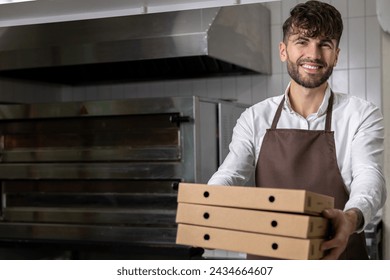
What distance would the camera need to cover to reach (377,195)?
144cm

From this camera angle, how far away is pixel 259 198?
1.28 metres

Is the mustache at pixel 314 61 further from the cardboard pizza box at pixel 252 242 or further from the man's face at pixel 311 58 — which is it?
the cardboard pizza box at pixel 252 242

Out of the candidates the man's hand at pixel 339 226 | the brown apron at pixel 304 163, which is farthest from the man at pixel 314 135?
the man's hand at pixel 339 226

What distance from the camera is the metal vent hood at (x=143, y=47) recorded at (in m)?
1.88

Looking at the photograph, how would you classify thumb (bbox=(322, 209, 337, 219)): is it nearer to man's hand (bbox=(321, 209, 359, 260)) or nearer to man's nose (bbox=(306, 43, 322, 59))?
man's hand (bbox=(321, 209, 359, 260))

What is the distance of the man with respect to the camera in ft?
4.97

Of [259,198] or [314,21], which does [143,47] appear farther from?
[259,198]

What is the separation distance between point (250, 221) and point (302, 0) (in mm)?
815

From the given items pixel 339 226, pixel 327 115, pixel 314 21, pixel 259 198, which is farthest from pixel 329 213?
pixel 314 21
